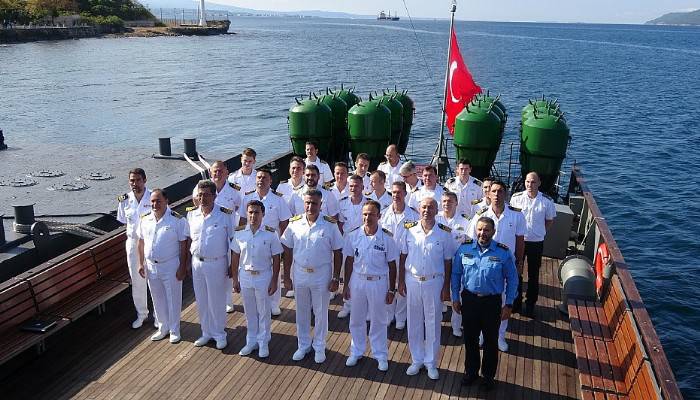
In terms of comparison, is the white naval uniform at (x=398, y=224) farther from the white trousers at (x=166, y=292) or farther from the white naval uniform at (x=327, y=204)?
the white trousers at (x=166, y=292)

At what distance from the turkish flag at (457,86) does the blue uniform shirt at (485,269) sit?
21.7 ft

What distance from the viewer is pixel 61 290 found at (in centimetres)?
640

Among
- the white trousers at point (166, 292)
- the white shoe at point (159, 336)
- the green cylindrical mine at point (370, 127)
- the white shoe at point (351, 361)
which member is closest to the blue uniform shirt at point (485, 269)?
the white shoe at point (351, 361)

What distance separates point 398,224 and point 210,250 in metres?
1.93

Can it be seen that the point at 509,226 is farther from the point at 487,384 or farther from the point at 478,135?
the point at 478,135

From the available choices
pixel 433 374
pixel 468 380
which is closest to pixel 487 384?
pixel 468 380

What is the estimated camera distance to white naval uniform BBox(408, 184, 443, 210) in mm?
7117

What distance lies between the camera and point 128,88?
149ft

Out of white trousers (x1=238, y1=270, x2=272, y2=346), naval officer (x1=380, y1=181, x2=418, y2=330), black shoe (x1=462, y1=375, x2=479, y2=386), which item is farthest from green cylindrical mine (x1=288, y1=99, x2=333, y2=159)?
black shoe (x1=462, y1=375, x2=479, y2=386)

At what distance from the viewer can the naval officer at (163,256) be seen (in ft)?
19.7

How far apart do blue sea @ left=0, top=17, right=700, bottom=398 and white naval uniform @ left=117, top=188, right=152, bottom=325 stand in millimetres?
8908

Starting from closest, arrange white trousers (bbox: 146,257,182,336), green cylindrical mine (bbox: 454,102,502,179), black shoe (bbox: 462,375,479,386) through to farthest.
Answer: black shoe (bbox: 462,375,479,386) → white trousers (bbox: 146,257,182,336) → green cylindrical mine (bbox: 454,102,502,179)

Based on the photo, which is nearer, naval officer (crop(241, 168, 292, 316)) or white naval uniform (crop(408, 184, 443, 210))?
naval officer (crop(241, 168, 292, 316))

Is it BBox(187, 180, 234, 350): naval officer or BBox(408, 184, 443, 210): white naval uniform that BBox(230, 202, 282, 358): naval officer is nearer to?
BBox(187, 180, 234, 350): naval officer
